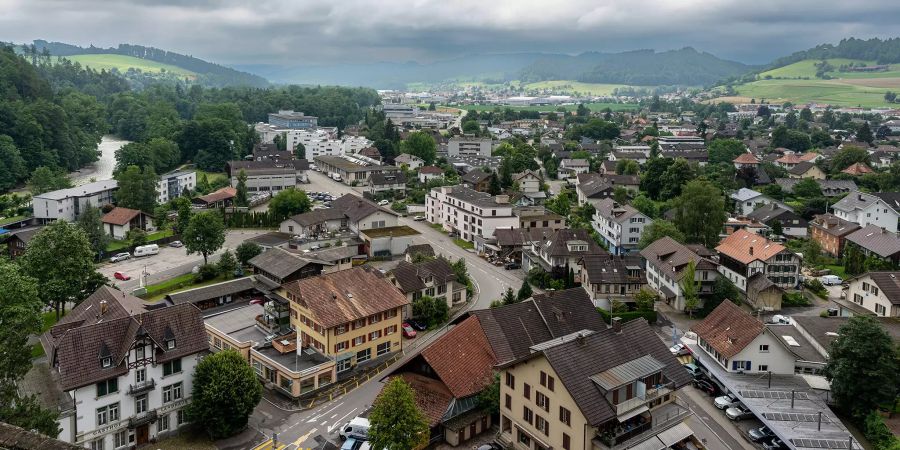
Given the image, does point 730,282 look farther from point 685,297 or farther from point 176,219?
point 176,219

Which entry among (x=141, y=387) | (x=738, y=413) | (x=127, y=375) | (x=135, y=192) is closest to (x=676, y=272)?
(x=738, y=413)

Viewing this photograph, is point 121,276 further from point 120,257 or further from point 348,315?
point 348,315

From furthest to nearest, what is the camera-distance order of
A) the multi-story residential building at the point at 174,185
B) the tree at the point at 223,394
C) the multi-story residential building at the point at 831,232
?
the multi-story residential building at the point at 174,185 < the multi-story residential building at the point at 831,232 < the tree at the point at 223,394

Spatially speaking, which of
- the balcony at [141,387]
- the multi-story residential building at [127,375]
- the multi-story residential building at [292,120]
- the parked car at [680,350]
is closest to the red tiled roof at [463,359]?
the multi-story residential building at [127,375]

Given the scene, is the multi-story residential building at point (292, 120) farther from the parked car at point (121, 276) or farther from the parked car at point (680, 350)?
the parked car at point (680, 350)

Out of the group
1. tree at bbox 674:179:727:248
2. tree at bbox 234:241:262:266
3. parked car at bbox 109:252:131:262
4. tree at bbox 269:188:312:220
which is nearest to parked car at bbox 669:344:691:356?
tree at bbox 674:179:727:248

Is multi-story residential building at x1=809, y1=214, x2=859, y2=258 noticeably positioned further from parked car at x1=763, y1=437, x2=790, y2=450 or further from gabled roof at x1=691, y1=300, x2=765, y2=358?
parked car at x1=763, y1=437, x2=790, y2=450
